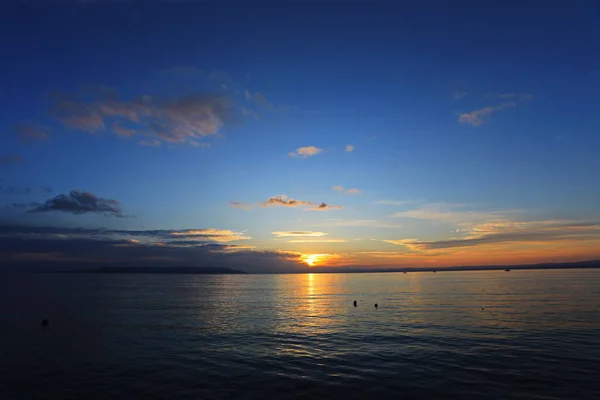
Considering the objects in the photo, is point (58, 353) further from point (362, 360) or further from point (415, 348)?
point (415, 348)

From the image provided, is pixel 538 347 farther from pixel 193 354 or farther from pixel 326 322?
pixel 193 354

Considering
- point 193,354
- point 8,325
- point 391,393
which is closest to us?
point 391,393

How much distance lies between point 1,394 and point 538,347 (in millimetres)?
47187

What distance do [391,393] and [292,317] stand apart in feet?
135

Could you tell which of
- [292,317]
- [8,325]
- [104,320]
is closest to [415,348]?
[292,317]

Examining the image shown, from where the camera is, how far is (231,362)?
3338 centimetres

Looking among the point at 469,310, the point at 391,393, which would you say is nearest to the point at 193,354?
the point at 391,393

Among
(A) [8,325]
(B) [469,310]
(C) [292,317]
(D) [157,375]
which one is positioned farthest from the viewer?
(B) [469,310]

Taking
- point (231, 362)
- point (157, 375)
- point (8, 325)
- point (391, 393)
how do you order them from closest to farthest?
point (391, 393) → point (157, 375) → point (231, 362) → point (8, 325)

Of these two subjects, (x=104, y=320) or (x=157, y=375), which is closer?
(x=157, y=375)

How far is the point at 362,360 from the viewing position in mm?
33406

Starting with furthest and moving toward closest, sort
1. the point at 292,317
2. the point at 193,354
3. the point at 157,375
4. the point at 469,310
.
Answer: the point at 469,310
the point at 292,317
the point at 193,354
the point at 157,375

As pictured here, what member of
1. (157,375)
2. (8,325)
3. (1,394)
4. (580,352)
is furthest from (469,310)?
(8,325)

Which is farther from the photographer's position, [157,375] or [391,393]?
[157,375]
